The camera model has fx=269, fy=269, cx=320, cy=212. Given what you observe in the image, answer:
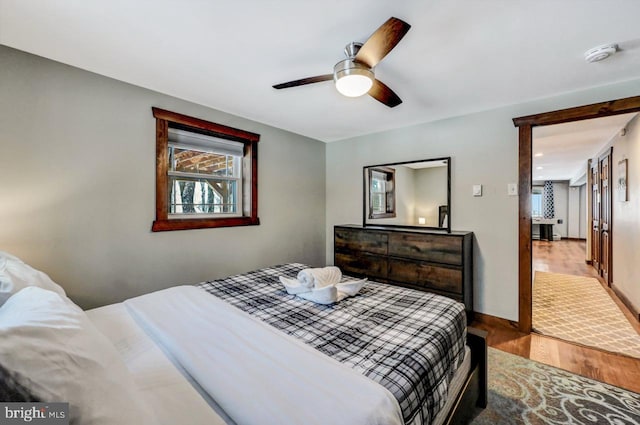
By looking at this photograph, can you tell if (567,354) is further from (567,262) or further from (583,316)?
(567,262)

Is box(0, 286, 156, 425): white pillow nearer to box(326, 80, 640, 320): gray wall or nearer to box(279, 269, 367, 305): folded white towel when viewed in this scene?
box(279, 269, 367, 305): folded white towel

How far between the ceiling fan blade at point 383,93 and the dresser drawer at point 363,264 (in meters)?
1.82

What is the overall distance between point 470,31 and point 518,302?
250cm

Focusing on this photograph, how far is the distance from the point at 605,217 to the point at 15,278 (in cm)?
647

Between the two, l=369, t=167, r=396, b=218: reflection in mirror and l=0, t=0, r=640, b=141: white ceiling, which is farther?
l=369, t=167, r=396, b=218: reflection in mirror

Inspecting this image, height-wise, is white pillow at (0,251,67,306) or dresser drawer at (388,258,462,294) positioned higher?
white pillow at (0,251,67,306)

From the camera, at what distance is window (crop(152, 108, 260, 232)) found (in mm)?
2508

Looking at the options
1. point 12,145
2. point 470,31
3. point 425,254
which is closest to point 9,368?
point 12,145

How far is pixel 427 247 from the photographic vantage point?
2.88 m

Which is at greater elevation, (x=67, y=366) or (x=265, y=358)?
(x=67, y=366)

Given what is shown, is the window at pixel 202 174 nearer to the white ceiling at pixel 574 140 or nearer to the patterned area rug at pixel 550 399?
the patterned area rug at pixel 550 399

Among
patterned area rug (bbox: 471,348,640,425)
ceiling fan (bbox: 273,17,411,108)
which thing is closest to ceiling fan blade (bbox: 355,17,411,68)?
ceiling fan (bbox: 273,17,411,108)

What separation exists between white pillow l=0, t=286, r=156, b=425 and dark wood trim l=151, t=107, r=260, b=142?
2075 millimetres

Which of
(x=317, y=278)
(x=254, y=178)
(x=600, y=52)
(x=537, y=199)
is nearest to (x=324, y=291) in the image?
(x=317, y=278)
